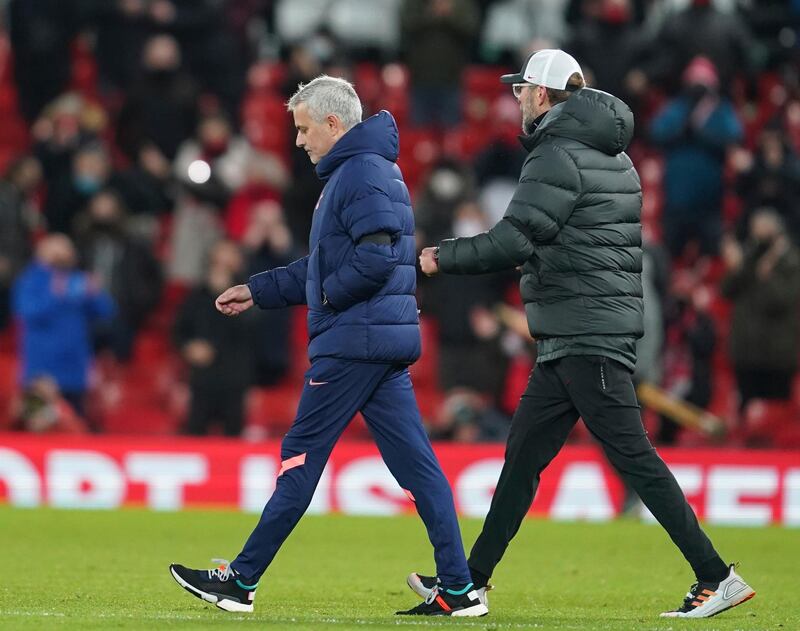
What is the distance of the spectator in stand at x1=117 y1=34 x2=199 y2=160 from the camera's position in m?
17.7

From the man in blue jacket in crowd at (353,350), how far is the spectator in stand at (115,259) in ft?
29.9

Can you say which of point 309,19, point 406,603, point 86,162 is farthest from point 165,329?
point 406,603

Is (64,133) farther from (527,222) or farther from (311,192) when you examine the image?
(527,222)

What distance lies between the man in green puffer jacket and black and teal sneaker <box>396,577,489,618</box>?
2.79 feet

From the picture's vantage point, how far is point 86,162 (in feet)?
55.8

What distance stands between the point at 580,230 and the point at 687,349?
28.3 feet

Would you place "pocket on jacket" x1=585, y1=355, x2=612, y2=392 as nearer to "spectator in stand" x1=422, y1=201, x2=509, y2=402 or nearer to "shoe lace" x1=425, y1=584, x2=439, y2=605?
"shoe lace" x1=425, y1=584, x2=439, y2=605

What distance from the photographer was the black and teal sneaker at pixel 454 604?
24.8ft

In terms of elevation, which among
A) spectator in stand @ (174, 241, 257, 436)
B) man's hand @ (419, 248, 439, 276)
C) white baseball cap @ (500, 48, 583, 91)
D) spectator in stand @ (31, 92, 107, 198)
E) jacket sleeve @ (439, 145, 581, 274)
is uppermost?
spectator in stand @ (31, 92, 107, 198)

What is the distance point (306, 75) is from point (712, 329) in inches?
200

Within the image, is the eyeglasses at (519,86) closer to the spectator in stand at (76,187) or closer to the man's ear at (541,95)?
the man's ear at (541,95)

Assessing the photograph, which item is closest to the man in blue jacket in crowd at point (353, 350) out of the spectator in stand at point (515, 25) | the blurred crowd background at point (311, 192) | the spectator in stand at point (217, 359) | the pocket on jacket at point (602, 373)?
the pocket on jacket at point (602, 373)

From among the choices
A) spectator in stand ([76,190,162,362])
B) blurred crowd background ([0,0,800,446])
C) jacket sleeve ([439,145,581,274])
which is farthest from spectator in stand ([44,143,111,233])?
jacket sleeve ([439,145,581,274])

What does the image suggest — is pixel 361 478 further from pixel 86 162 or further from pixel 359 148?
pixel 359 148
